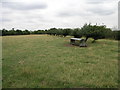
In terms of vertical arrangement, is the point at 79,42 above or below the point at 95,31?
below

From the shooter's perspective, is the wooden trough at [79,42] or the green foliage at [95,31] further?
the green foliage at [95,31]

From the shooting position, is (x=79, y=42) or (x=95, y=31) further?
(x=95, y=31)

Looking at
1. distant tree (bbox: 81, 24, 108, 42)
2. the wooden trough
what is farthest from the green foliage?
the wooden trough

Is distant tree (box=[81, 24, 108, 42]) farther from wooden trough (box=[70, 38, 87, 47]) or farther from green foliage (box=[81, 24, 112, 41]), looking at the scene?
wooden trough (box=[70, 38, 87, 47])

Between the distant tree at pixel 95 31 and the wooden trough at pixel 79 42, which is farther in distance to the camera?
the distant tree at pixel 95 31

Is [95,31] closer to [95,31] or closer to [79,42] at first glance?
[95,31]

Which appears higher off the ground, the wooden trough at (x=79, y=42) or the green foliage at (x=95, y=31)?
the green foliage at (x=95, y=31)

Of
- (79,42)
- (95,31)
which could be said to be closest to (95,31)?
(95,31)

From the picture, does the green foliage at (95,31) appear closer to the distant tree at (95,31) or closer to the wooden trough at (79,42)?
the distant tree at (95,31)

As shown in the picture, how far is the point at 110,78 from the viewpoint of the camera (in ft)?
12.1

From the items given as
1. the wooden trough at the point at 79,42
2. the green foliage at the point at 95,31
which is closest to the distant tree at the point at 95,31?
the green foliage at the point at 95,31

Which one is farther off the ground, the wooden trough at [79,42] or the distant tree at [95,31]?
the distant tree at [95,31]

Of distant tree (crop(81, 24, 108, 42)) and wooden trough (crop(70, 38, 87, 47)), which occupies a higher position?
distant tree (crop(81, 24, 108, 42))

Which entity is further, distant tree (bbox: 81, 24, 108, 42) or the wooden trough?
distant tree (bbox: 81, 24, 108, 42)
